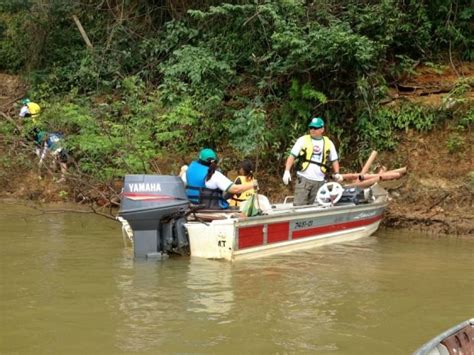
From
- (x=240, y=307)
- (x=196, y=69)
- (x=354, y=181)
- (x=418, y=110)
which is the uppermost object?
(x=196, y=69)

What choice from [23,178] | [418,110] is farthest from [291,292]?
[23,178]

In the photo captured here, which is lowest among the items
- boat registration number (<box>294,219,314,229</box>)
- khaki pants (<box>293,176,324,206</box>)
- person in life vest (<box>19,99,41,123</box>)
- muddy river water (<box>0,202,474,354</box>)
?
muddy river water (<box>0,202,474,354</box>)

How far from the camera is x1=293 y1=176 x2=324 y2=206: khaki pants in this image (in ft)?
33.7

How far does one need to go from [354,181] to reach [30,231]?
18.0 feet

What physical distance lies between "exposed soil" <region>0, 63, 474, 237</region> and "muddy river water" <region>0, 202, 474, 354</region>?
1.47 meters

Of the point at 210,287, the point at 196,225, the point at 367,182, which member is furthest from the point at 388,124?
the point at 210,287

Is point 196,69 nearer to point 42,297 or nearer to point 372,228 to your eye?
point 372,228

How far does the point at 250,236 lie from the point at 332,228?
1.89m

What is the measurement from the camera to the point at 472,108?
12.6 metres

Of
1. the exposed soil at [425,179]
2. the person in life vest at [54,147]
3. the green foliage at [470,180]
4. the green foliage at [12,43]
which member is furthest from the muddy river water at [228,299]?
the green foliage at [12,43]

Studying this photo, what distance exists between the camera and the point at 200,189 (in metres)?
8.86

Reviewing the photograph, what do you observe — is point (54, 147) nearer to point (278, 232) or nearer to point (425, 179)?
point (278, 232)

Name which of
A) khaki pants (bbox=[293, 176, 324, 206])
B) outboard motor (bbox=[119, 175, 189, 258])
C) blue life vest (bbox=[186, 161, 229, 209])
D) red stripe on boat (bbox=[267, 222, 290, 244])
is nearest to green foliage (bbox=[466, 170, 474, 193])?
khaki pants (bbox=[293, 176, 324, 206])

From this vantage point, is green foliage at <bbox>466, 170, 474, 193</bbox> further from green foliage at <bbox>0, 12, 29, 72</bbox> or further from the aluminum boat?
green foliage at <bbox>0, 12, 29, 72</bbox>
